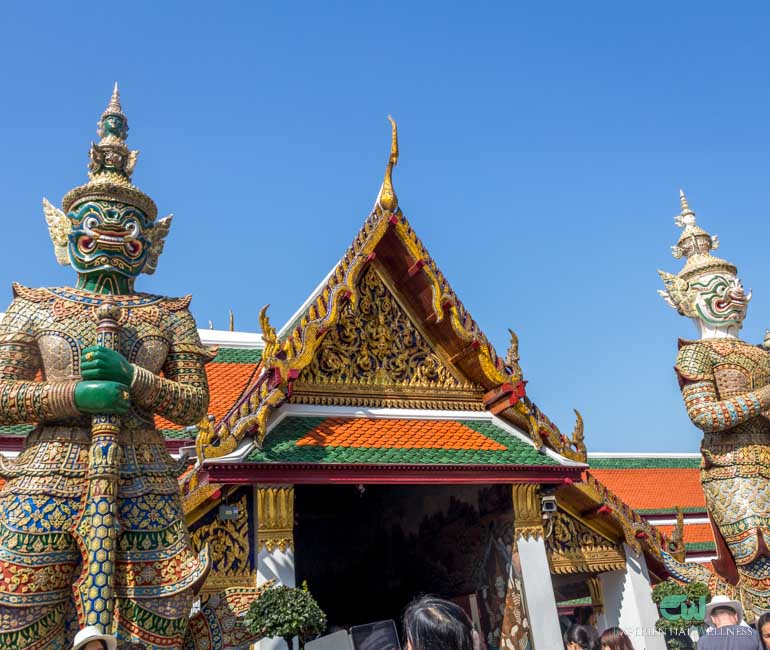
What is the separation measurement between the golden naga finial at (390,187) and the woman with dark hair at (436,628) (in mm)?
5624

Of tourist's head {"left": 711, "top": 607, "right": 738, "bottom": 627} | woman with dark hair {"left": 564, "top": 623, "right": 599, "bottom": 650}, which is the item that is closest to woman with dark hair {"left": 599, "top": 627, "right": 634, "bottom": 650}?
woman with dark hair {"left": 564, "top": 623, "right": 599, "bottom": 650}

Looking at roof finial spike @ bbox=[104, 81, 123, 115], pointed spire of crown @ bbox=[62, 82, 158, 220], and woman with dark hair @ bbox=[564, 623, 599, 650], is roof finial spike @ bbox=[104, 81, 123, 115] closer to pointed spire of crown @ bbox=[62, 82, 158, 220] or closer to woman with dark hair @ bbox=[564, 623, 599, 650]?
pointed spire of crown @ bbox=[62, 82, 158, 220]

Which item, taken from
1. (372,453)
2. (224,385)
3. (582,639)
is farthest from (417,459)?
(224,385)

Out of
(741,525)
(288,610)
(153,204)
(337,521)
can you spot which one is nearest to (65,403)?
(153,204)

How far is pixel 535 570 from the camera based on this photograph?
6.88m

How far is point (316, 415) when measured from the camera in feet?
22.5

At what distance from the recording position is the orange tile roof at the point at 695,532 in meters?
13.0

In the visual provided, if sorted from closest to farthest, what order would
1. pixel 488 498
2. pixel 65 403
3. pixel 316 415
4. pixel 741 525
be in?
pixel 65 403 < pixel 741 525 < pixel 316 415 < pixel 488 498

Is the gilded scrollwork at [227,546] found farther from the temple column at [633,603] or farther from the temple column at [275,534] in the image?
the temple column at [633,603]

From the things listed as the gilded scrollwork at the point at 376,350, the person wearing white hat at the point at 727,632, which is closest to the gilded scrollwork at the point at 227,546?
the gilded scrollwork at the point at 376,350

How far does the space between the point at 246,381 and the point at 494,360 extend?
11.6 ft

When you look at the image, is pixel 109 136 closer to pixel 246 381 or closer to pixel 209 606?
pixel 209 606

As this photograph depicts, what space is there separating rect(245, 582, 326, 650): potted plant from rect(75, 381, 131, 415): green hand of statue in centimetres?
171

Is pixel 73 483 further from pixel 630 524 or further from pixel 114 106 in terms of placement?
pixel 630 524
